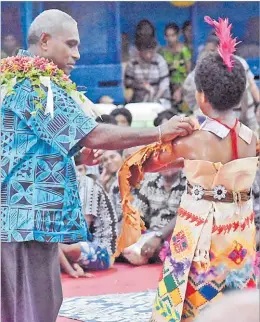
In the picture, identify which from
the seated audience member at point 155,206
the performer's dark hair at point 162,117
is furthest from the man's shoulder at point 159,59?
the seated audience member at point 155,206

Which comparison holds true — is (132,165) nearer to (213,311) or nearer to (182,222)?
(182,222)

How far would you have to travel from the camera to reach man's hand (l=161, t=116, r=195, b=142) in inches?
139

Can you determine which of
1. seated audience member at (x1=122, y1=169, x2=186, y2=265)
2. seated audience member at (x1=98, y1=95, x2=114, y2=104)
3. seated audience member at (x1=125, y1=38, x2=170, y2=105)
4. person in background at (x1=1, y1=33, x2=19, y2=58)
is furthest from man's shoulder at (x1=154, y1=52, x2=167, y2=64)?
seated audience member at (x1=122, y1=169, x2=186, y2=265)

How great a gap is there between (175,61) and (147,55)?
319mm

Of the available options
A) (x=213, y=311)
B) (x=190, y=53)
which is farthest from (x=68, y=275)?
(x=213, y=311)

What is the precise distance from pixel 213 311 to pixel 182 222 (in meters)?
2.26

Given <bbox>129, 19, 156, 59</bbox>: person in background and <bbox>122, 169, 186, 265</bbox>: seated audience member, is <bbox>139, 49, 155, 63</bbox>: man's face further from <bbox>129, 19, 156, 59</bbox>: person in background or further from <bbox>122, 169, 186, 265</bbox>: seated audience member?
<bbox>122, 169, 186, 265</bbox>: seated audience member

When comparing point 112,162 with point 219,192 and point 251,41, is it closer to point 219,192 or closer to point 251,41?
point 251,41

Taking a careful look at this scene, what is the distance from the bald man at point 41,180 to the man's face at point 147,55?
4729mm

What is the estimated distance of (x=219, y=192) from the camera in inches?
145

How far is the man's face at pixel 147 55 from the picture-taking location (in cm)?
833

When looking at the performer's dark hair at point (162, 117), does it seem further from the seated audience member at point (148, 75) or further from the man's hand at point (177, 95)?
the man's hand at point (177, 95)

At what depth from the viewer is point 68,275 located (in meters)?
6.18

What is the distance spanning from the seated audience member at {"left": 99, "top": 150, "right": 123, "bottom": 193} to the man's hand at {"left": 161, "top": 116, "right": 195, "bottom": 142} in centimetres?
344
